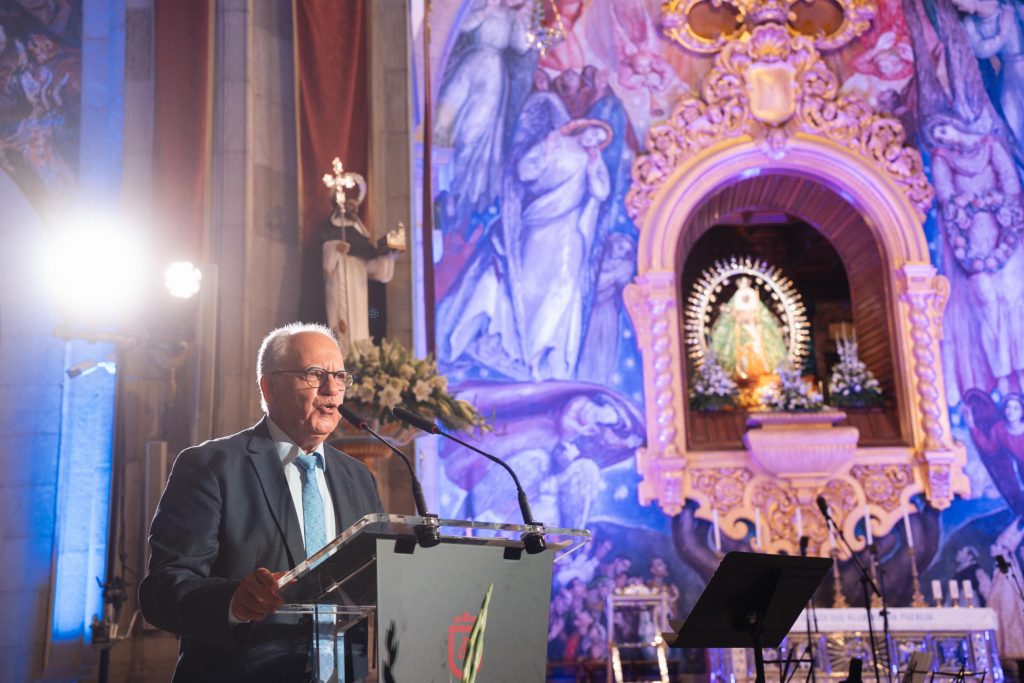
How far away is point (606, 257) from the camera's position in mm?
10203

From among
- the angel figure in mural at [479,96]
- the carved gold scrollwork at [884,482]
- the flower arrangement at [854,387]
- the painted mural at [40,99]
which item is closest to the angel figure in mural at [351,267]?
the painted mural at [40,99]

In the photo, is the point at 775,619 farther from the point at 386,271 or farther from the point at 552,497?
the point at 552,497

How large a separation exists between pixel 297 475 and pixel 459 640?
67cm

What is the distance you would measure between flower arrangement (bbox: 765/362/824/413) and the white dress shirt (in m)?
7.81

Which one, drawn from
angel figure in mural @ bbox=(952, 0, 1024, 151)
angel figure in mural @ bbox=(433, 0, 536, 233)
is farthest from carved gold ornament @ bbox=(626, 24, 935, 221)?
angel figure in mural @ bbox=(433, 0, 536, 233)

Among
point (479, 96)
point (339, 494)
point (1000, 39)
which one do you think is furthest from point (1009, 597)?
point (339, 494)

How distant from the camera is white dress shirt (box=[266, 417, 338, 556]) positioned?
8.24 ft

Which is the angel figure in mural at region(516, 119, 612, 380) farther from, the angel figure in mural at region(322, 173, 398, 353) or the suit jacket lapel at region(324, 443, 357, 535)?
the suit jacket lapel at region(324, 443, 357, 535)

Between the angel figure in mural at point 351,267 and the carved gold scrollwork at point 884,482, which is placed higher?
the angel figure in mural at point 351,267

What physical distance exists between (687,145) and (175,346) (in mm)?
6462

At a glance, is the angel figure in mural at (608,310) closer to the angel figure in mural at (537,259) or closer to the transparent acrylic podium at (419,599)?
the angel figure in mural at (537,259)

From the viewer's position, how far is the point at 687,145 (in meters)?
10.5

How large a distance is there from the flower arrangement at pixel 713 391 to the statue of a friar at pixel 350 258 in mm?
5023

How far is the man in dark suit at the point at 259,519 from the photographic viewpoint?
214 cm
